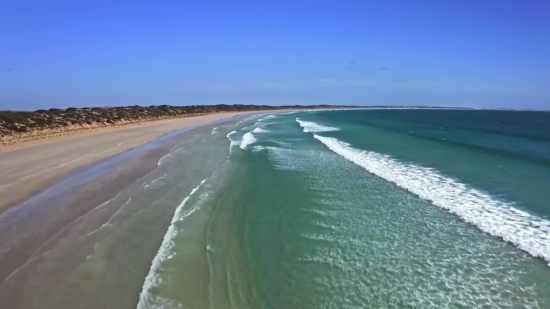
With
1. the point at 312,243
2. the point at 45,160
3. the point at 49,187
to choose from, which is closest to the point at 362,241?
the point at 312,243

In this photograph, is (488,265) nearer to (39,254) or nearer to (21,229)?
(39,254)

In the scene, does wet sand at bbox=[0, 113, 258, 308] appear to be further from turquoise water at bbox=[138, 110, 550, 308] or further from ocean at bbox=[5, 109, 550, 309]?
turquoise water at bbox=[138, 110, 550, 308]

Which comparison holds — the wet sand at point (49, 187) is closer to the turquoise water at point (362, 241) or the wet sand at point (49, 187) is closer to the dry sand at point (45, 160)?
the dry sand at point (45, 160)

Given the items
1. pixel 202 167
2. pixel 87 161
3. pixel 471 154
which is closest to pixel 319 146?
pixel 471 154

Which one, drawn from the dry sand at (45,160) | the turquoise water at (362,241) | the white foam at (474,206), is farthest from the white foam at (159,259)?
the white foam at (474,206)

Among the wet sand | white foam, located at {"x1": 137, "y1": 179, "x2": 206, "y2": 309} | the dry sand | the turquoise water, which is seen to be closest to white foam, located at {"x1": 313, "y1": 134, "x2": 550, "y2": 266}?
the turquoise water
